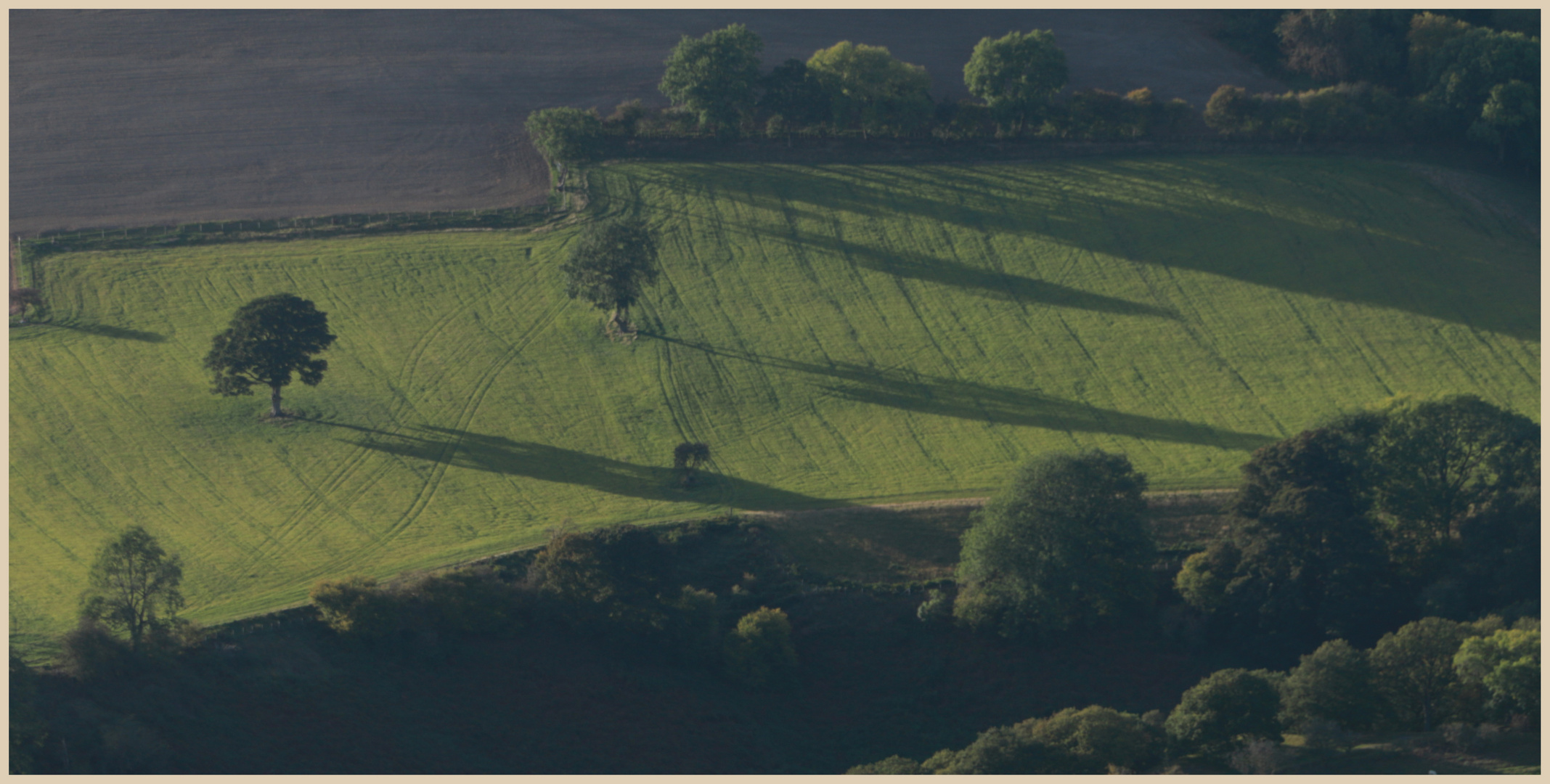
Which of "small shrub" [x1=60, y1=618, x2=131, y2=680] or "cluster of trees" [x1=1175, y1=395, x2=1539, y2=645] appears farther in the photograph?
"cluster of trees" [x1=1175, y1=395, x2=1539, y2=645]

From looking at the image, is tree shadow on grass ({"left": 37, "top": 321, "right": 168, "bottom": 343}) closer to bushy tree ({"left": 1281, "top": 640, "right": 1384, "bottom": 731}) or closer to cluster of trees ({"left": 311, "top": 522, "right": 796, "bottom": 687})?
cluster of trees ({"left": 311, "top": 522, "right": 796, "bottom": 687})

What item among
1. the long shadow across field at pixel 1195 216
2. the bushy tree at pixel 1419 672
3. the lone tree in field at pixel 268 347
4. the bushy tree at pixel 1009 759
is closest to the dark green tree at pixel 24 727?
the lone tree in field at pixel 268 347

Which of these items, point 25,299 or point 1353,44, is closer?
point 25,299

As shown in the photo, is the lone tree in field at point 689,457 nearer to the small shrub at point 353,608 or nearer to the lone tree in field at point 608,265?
the lone tree in field at point 608,265

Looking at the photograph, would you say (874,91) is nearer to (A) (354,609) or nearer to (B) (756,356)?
(B) (756,356)

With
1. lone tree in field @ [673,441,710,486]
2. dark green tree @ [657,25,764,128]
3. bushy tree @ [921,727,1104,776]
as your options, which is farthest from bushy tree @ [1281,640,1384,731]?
dark green tree @ [657,25,764,128]

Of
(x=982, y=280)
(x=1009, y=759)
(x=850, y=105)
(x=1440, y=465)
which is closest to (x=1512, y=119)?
(x=982, y=280)
